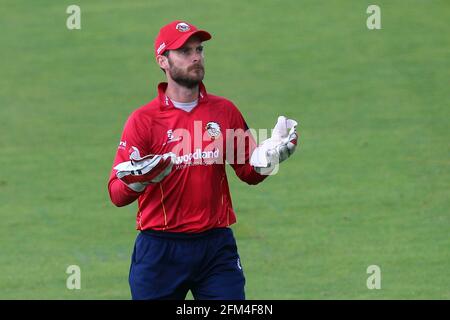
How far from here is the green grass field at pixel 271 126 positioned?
49.1 feet

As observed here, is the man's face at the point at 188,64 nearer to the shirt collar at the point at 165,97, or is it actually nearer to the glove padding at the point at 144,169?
the shirt collar at the point at 165,97

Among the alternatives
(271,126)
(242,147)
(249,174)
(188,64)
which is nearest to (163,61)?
(188,64)

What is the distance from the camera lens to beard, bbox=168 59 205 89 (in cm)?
934

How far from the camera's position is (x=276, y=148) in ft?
29.8

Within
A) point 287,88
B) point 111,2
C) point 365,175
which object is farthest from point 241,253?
point 111,2

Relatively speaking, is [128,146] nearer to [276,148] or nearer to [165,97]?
[165,97]

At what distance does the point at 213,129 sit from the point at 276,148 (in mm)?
571

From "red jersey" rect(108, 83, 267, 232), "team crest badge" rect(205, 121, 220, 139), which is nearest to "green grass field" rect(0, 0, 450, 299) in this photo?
"red jersey" rect(108, 83, 267, 232)

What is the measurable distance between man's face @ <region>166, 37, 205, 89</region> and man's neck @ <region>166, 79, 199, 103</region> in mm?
38

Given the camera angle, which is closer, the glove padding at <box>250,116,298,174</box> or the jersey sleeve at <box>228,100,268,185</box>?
the glove padding at <box>250,116,298,174</box>

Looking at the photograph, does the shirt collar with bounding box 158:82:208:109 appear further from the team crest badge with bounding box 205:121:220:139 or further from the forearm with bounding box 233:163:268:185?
the forearm with bounding box 233:163:268:185

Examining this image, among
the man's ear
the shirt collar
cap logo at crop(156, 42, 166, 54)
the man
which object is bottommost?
the man
